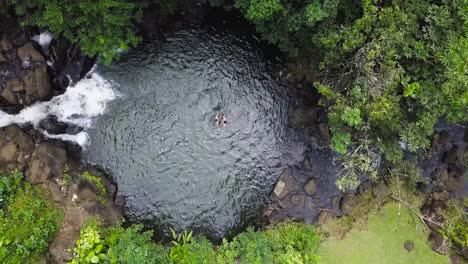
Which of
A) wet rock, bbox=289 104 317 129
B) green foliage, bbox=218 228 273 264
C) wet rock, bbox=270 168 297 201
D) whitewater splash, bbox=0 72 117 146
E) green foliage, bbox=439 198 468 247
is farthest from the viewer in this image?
wet rock, bbox=289 104 317 129

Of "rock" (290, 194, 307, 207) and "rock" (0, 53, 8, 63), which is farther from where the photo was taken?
"rock" (290, 194, 307, 207)

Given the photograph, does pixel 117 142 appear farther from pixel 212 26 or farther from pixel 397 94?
pixel 397 94

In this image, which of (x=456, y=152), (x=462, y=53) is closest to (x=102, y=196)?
(x=462, y=53)

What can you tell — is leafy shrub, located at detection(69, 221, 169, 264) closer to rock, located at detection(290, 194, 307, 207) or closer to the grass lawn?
rock, located at detection(290, 194, 307, 207)

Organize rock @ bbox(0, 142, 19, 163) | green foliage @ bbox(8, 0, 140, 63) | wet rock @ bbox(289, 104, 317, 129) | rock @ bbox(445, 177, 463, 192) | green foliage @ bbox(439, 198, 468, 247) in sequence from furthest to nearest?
1. wet rock @ bbox(289, 104, 317, 129)
2. rock @ bbox(445, 177, 463, 192)
3. rock @ bbox(0, 142, 19, 163)
4. green foliage @ bbox(439, 198, 468, 247)
5. green foliage @ bbox(8, 0, 140, 63)

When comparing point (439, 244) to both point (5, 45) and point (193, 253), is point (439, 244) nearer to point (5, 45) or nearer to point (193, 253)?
point (193, 253)

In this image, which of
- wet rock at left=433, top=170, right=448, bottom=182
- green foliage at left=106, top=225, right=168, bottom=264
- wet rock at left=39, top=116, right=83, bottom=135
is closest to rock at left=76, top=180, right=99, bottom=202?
green foliage at left=106, top=225, right=168, bottom=264

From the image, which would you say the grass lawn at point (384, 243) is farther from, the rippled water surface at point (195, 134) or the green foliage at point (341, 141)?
the green foliage at point (341, 141)
